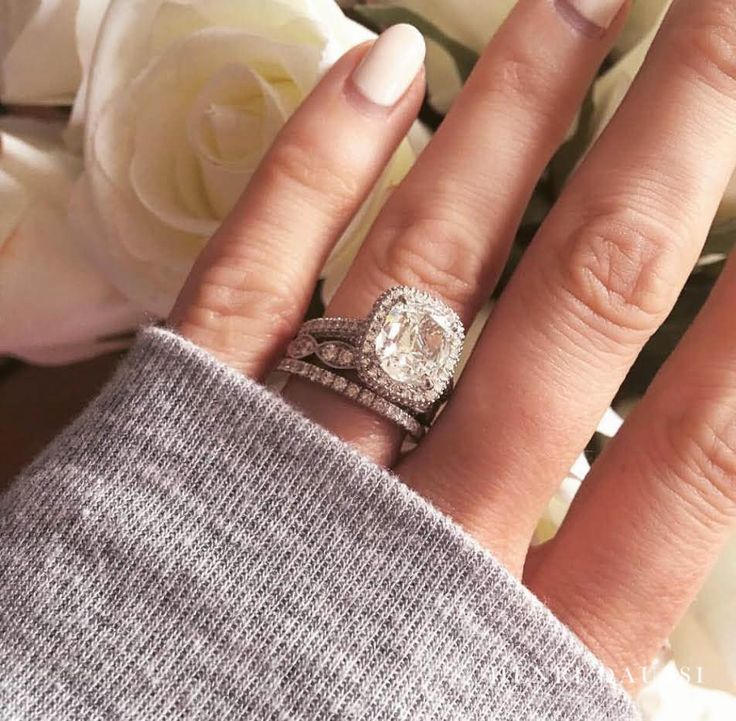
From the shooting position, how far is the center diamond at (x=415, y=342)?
0.53 meters

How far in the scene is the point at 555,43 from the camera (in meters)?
0.61

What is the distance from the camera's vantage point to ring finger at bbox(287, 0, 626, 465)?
592 millimetres

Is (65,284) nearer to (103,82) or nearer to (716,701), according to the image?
(103,82)

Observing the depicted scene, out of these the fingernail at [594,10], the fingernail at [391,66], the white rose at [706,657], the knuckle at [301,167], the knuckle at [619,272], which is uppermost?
the fingernail at [594,10]

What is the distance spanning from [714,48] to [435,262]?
23cm

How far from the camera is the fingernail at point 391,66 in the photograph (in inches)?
22.8

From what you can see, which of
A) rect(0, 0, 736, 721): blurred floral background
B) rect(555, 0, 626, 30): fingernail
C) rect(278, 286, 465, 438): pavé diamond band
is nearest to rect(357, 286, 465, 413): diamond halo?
rect(278, 286, 465, 438): pavé diamond band

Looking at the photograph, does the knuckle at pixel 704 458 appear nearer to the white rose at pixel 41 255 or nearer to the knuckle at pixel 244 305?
the knuckle at pixel 244 305

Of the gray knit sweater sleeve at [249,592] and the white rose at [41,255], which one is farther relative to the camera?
the white rose at [41,255]

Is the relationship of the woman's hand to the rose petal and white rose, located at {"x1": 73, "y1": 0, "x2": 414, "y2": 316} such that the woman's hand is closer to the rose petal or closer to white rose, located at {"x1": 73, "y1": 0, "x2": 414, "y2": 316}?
white rose, located at {"x1": 73, "y1": 0, "x2": 414, "y2": 316}

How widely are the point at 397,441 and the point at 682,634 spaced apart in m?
0.23

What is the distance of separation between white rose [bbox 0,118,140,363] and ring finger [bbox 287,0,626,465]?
16cm

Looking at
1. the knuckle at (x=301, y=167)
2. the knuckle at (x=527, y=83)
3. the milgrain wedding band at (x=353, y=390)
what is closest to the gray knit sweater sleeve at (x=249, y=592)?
the milgrain wedding band at (x=353, y=390)

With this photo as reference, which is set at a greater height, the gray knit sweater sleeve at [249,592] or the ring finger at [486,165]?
the ring finger at [486,165]
